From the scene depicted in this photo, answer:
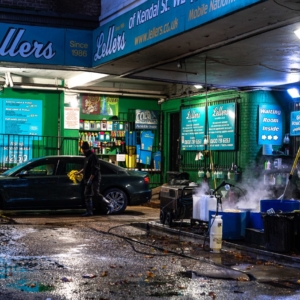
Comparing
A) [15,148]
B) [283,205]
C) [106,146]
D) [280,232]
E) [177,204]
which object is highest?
[106,146]

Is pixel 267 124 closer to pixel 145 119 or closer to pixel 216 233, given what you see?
pixel 145 119

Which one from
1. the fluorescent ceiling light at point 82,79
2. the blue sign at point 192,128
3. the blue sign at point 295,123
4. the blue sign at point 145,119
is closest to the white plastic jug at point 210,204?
the blue sign at point 295,123

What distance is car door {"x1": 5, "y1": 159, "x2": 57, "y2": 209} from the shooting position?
634 inches

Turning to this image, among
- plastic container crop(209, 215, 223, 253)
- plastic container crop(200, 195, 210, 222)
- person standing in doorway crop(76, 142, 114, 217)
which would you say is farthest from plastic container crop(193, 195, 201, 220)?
person standing in doorway crop(76, 142, 114, 217)

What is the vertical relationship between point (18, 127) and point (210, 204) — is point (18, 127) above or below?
above

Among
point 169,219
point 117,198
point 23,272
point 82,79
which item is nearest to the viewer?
point 23,272

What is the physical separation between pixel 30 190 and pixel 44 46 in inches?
152

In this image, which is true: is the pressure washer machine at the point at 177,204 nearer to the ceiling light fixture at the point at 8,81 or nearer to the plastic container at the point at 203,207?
the plastic container at the point at 203,207

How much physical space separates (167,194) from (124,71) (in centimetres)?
446

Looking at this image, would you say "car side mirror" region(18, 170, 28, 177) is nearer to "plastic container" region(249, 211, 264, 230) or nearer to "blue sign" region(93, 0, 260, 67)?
"blue sign" region(93, 0, 260, 67)

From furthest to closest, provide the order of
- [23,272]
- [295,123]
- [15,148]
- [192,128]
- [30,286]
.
Result: [15,148]
[192,128]
[295,123]
[23,272]
[30,286]

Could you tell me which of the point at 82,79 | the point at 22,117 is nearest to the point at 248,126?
the point at 82,79

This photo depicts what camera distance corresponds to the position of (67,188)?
1639cm

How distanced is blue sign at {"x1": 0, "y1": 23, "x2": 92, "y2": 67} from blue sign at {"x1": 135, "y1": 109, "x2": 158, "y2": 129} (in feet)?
23.0
